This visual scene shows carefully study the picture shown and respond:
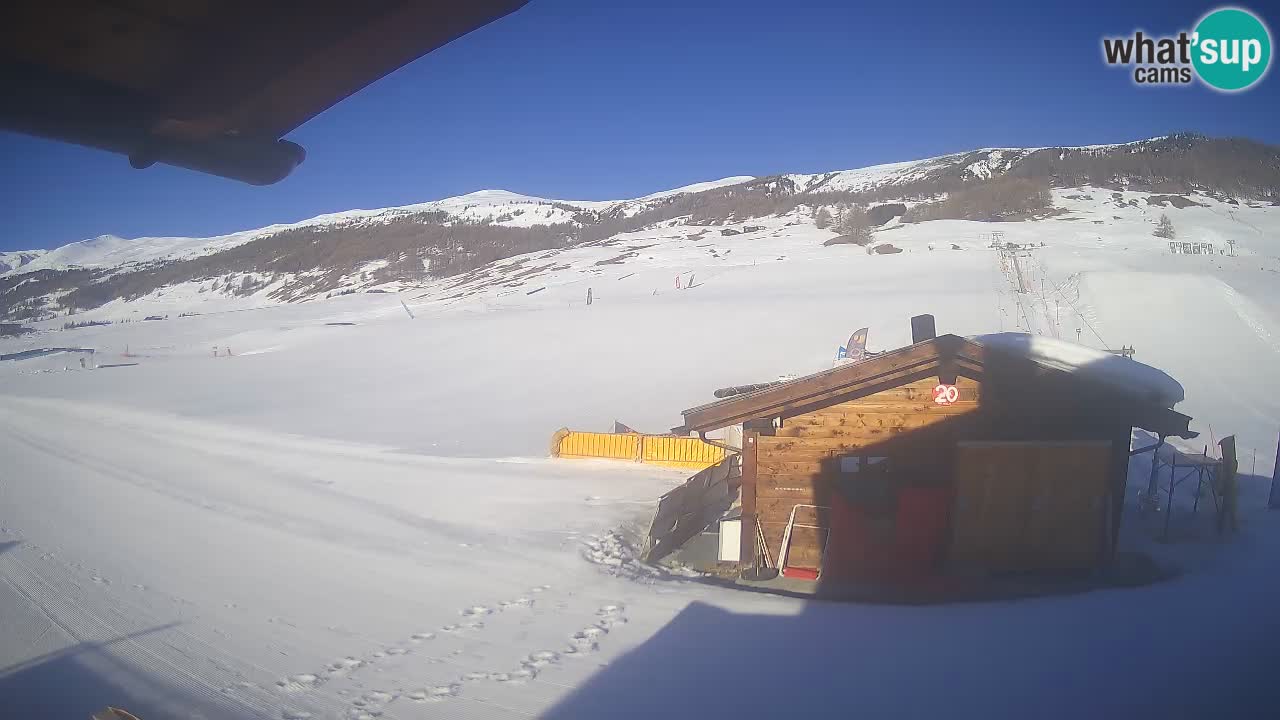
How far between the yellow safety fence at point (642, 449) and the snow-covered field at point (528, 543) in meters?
0.91

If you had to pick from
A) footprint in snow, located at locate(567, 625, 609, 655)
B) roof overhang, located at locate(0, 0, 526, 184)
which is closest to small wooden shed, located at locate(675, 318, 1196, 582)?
footprint in snow, located at locate(567, 625, 609, 655)

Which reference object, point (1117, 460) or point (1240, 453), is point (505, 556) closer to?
point (1117, 460)

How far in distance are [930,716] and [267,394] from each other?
32304 mm

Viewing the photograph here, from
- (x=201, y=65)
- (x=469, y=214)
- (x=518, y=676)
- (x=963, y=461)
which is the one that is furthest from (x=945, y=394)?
(x=469, y=214)

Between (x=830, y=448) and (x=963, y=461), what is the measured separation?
A: 171 centimetres

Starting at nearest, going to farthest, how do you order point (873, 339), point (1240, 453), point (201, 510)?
point (201, 510) < point (1240, 453) < point (873, 339)

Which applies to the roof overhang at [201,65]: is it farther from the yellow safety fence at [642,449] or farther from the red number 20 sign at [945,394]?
the yellow safety fence at [642,449]

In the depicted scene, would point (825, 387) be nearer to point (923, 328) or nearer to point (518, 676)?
point (923, 328)

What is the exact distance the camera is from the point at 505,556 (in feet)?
36.4

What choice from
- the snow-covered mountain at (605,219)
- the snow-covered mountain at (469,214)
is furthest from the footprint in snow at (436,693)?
the snow-covered mountain at (469,214)

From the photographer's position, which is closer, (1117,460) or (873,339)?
(1117,460)

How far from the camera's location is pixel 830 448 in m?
10.2

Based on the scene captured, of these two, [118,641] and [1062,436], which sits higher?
[1062,436]

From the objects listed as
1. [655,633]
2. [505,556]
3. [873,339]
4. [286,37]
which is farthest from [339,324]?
[286,37]
